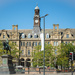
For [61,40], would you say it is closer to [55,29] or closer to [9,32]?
[55,29]

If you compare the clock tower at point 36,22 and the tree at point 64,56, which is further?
the clock tower at point 36,22

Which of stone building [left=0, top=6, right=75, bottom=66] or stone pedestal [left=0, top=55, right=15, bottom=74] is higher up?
stone building [left=0, top=6, right=75, bottom=66]

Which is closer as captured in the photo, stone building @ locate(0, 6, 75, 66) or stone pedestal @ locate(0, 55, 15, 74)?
stone pedestal @ locate(0, 55, 15, 74)

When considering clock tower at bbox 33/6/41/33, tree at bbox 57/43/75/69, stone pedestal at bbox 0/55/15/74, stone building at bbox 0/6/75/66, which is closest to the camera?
stone pedestal at bbox 0/55/15/74

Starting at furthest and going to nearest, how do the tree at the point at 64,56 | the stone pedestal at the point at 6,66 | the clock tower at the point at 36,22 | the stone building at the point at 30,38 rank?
the clock tower at the point at 36,22
the stone building at the point at 30,38
the tree at the point at 64,56
the stone pedestal at the point at 6,66

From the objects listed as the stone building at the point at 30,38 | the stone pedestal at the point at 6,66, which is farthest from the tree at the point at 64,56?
the stone pedestal at the point at 6,66

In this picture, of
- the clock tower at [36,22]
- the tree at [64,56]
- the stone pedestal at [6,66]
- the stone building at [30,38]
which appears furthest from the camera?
the clock tower at [36,22]

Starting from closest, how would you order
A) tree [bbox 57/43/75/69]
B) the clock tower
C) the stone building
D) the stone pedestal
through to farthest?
1. the stone pedestal
2. tree [bbox 57/43/75/69]
3. the stone building
4. the clock tower

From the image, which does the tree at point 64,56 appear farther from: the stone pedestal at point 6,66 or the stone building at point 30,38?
the stone pedestal at point 6,66

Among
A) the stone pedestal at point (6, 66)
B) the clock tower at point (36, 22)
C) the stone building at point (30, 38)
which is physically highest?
the clock tower at point (36, 22)

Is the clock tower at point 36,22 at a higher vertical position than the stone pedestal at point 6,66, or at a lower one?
higher

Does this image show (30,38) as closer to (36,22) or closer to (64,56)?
(36,22)

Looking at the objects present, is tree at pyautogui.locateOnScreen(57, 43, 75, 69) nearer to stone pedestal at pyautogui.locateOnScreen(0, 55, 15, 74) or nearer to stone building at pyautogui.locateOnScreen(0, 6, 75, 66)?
stone building at pyautogui.locateOnScreen(0, 6, 75, 66)

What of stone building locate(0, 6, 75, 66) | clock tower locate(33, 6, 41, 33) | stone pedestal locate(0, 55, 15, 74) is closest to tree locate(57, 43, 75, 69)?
stone building locate(0, 6, 75, 66)
